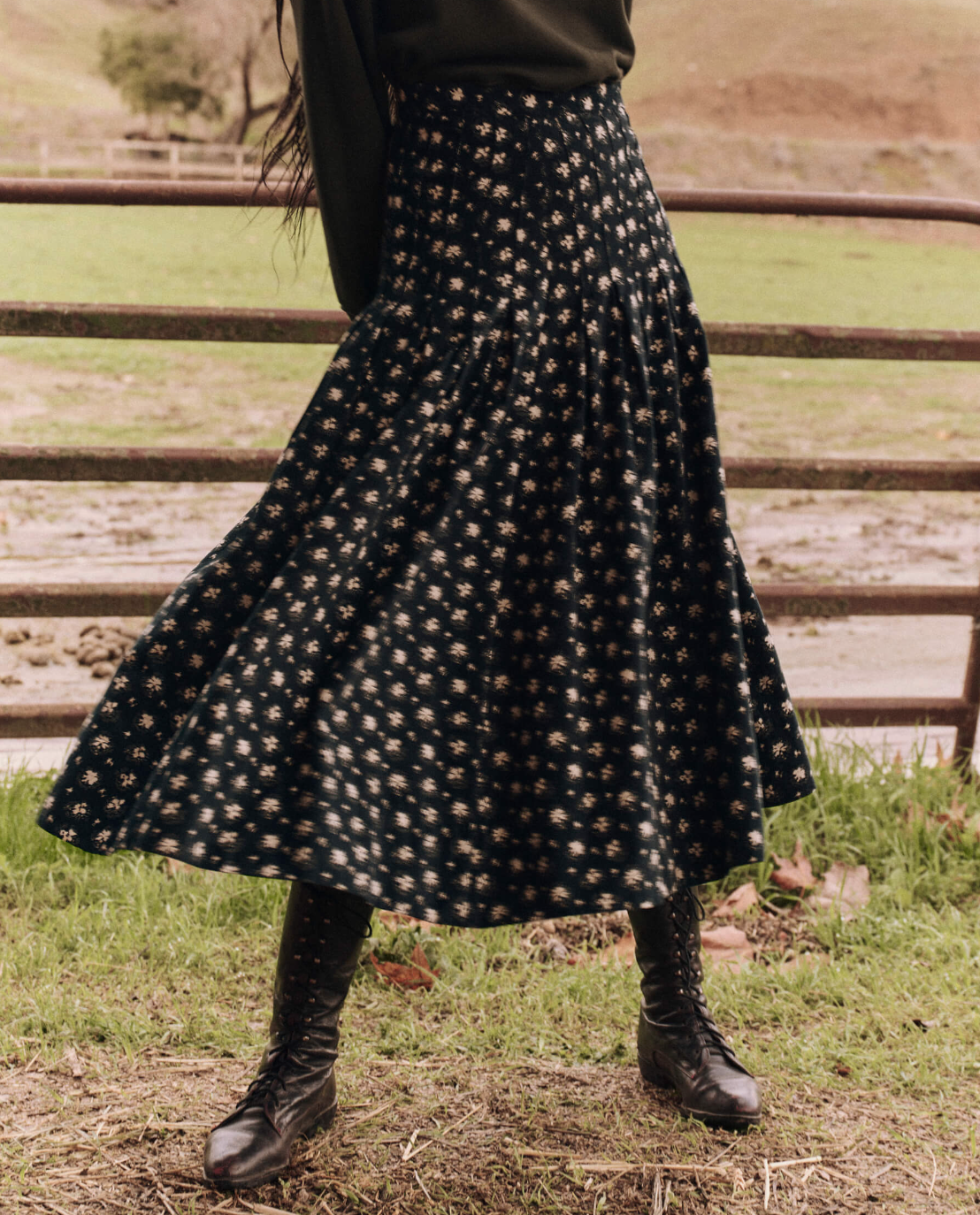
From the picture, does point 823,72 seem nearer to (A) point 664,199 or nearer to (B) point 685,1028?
(A) point 664,199

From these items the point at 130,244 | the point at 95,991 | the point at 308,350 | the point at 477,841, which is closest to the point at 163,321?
the point at 95,991

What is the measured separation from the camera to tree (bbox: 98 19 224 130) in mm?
45531

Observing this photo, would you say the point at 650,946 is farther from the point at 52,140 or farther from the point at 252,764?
the point at 52,140

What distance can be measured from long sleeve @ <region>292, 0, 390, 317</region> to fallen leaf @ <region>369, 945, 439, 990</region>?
1187mm

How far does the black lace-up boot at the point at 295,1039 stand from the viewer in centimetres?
162

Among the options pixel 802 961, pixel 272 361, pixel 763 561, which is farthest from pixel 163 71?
pixel 802 961

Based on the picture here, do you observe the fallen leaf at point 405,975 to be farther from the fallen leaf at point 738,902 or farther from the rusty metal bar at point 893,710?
the rusty metal bar at point 893,710

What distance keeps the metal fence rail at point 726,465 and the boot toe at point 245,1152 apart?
122cm

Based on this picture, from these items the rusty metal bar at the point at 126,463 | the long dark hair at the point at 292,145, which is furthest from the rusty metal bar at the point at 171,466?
the long dark hair at the point at 292,145

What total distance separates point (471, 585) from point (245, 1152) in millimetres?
834

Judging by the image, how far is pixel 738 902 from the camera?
8.05 feet

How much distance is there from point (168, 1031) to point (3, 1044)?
259 millimetres

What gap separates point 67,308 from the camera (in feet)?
8.27

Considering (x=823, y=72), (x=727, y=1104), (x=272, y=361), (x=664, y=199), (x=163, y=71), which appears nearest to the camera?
(x=727, y=1104)
